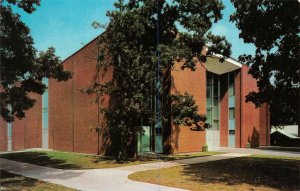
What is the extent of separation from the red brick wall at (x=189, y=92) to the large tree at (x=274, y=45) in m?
11.7

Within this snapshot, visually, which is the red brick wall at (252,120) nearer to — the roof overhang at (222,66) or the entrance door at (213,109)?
the roof overhang at (222,66)

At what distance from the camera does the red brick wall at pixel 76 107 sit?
31.9 m

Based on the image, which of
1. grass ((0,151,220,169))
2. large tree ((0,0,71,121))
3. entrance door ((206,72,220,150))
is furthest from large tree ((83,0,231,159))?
entrance door ((206,72,220,150))

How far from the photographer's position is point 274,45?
15.6m

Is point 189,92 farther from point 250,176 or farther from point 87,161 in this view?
point 250,176

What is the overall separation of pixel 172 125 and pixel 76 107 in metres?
10.8

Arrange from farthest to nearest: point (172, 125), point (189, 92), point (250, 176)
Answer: point (189, 92)
point (172, 125)
point (250, 176)

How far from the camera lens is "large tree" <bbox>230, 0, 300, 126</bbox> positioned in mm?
14375

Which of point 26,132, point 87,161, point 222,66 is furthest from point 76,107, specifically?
point 26,132

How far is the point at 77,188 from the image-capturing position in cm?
1277

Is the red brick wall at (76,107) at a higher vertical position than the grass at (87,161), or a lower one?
higher

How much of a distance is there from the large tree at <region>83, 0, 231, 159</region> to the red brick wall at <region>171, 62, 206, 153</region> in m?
4.42

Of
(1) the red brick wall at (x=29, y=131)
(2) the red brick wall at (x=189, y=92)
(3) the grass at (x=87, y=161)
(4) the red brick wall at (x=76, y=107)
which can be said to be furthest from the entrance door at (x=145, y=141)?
(1) the red brick wall at (x=29, y=131)

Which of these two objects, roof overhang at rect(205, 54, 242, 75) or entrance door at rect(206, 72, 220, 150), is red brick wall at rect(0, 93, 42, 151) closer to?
entrance door at rect(206, 72, 220, 150)
